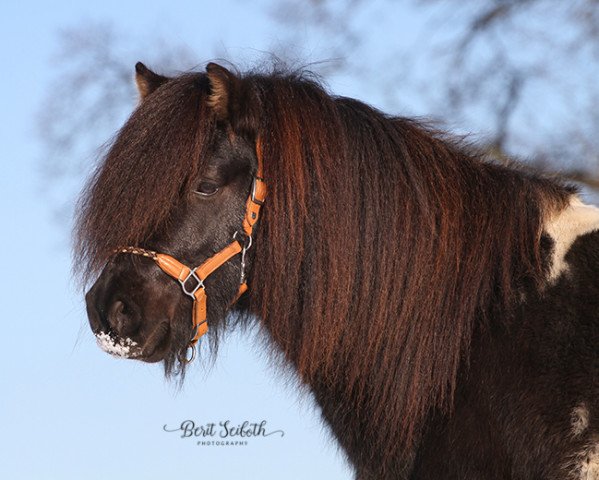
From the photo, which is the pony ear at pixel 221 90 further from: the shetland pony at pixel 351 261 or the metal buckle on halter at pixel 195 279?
the metal buckle on halter at pixel 195 279

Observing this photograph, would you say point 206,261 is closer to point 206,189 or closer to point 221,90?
point 206,189

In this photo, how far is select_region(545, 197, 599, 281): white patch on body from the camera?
168 inches

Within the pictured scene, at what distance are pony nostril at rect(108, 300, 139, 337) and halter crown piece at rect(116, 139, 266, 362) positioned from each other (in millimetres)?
254

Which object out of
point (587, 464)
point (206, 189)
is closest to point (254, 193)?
point (206, 189)

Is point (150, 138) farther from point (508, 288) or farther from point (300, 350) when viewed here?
point (508, 288)

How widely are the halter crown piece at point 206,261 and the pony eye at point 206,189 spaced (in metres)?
0.18

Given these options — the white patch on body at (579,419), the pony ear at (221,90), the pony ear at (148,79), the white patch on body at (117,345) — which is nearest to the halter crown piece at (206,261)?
the pony ear at (221,90)

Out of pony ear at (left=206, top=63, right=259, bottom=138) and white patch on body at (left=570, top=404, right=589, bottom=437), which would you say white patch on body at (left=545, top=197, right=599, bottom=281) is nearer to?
white patch on body at (left=570, top=404, right=589, bottom=437)

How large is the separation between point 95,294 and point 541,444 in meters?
2.14

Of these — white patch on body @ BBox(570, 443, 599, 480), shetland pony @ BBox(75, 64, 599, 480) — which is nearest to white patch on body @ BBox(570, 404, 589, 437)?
white patch on body @ BBox(570, 443, 599, 480)

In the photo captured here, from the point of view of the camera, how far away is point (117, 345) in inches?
160

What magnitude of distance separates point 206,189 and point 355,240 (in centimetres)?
77

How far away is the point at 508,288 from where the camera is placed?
4.23 m

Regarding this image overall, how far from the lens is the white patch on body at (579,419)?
3.87 meters
